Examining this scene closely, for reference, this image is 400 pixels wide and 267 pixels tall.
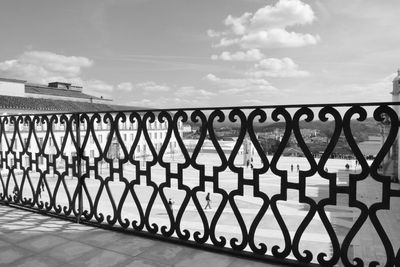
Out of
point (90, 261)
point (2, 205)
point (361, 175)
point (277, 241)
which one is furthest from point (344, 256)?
point (277, 241)

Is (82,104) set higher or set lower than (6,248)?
higher

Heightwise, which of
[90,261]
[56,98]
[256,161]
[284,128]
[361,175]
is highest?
[56,98]

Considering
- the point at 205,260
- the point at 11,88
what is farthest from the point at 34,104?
the point at 205,260

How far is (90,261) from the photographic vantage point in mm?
2799

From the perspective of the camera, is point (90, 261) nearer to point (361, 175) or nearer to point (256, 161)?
point (361, 175)

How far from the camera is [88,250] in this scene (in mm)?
3027

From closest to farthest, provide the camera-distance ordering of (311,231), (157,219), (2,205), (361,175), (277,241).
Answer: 1. (361,175)
2. (2,205)
3. (277,241)
4. (311,231)
5. (157,219)

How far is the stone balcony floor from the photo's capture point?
2771mm

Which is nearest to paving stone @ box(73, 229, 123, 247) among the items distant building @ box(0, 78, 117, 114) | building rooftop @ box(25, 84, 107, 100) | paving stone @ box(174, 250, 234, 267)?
paving stone @ box(174, 250, 234, 267)

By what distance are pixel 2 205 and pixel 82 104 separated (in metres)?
45.4

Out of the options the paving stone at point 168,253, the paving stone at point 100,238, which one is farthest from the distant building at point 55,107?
the paving stone at point 168,253

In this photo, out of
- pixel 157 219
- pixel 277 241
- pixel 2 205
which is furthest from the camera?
pixel 157 219

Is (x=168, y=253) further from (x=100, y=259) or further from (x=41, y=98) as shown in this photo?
(x=41, y=98)

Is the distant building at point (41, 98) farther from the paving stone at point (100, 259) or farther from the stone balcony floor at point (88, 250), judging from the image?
the paving stone at point (100, 259)
